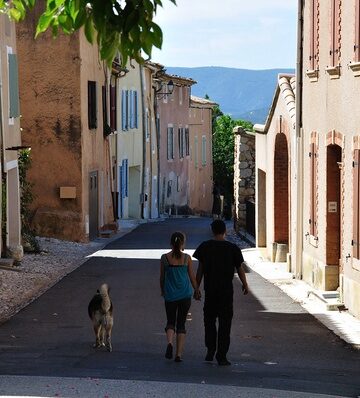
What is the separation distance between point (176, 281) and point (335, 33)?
8456mm

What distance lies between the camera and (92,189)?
114 feet

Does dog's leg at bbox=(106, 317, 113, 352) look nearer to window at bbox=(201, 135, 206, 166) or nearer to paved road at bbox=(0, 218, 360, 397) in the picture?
paved road at bbox=(0, 218, 360, 397)

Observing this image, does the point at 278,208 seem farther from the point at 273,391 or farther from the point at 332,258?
the point at 273,391

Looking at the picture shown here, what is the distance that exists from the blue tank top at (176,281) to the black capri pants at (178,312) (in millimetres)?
59

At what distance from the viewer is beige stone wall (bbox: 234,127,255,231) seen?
36344 millimetres

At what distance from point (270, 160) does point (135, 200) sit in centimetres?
2222

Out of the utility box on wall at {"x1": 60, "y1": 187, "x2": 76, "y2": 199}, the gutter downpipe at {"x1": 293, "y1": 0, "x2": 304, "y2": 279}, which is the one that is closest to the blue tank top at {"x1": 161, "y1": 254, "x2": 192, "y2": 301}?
the gutter downpipe at {"x1": 293, "y1": 0, "x2": 304, "y2": 279}

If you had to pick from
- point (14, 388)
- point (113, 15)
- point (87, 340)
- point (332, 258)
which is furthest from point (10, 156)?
point (113, 15)

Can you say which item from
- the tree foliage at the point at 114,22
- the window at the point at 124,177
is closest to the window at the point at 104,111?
the window at the point at 124,177

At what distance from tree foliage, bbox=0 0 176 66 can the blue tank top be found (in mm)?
4766

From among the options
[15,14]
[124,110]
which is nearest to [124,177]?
[124,110]

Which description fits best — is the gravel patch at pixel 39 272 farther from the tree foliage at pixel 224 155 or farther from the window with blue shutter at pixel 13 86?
the tree foliage at pixel 224 155

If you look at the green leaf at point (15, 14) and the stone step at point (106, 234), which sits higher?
the green leaf at point (15, 14)

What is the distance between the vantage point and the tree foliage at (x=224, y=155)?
7788cm
